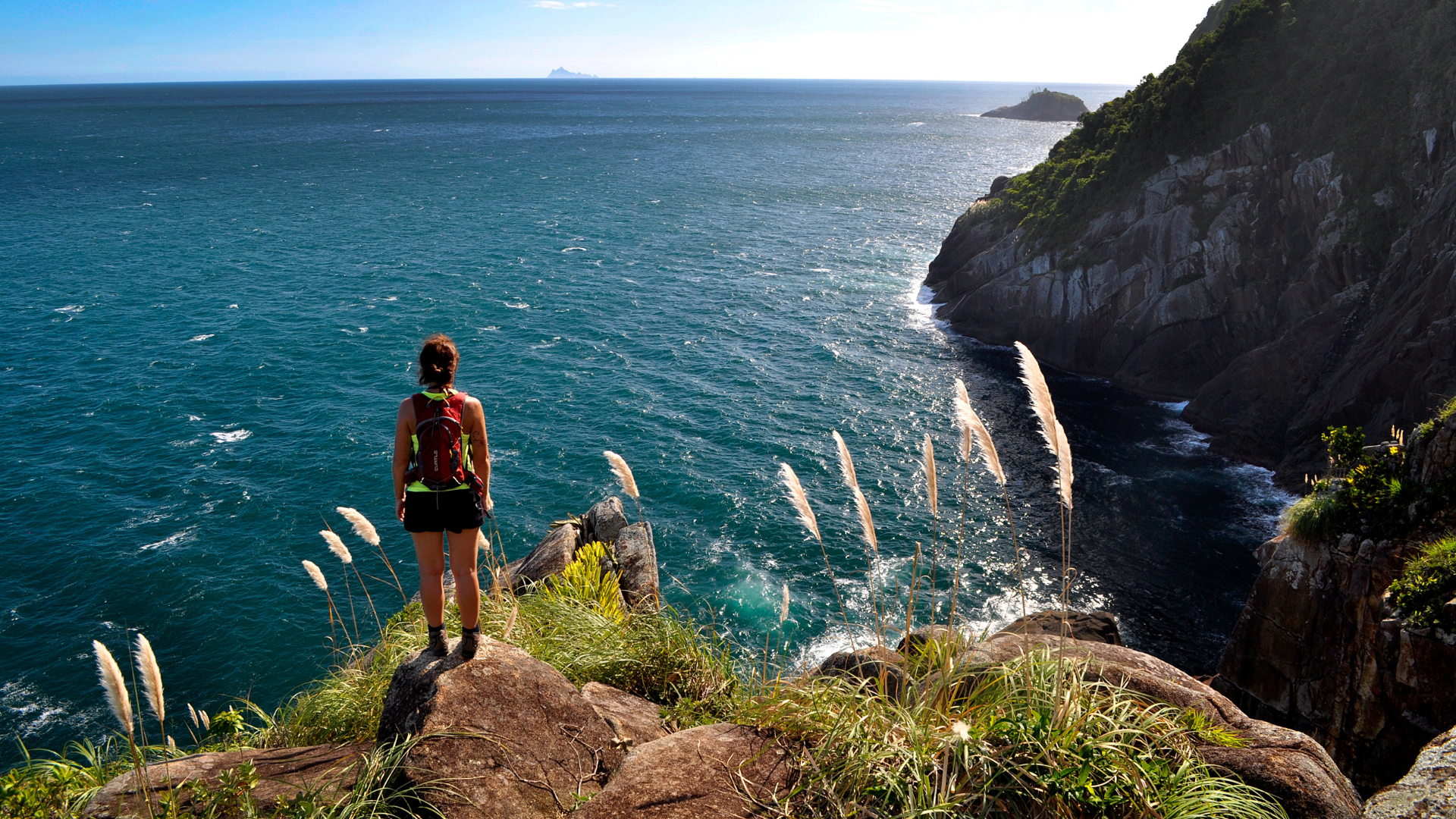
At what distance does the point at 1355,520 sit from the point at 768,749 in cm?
1557

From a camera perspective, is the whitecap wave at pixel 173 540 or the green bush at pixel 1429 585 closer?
the green bush at pixel 1429 585

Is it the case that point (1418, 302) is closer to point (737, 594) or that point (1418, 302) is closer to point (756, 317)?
point (737, 594)

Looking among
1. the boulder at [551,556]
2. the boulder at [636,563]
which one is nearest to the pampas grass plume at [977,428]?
the boulder at [636,563]

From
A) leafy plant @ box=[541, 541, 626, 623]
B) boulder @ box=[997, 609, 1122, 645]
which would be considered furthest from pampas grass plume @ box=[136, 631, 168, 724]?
boulder @ box=[997, 609, 1122, 645]

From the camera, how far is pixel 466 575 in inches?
244

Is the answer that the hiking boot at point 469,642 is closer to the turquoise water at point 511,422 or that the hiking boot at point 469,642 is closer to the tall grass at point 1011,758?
the tall grass at point 1011,758

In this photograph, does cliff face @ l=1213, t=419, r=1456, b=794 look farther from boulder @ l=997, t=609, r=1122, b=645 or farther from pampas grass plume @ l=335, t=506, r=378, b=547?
pampas grass plume @ l=335, t=506, r=378, b=547

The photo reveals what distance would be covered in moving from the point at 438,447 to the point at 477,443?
33cm

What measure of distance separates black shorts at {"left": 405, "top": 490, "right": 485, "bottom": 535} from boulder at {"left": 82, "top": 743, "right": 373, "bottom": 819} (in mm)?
1676

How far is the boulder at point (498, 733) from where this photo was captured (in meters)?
4.98

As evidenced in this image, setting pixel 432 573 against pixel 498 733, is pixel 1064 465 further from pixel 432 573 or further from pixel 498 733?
pixel 432 573

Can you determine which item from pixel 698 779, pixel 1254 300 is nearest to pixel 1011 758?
pixel 698 779

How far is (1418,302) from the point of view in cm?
2691

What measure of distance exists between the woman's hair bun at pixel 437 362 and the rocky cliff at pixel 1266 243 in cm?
3026
